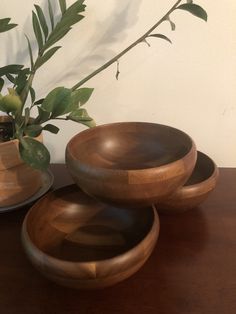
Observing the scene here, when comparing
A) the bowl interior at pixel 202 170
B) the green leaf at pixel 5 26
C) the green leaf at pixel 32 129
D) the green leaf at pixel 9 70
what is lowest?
the bowl interior at pixel 202 170

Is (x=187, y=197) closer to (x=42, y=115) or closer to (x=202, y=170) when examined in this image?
(x=202, y=170)

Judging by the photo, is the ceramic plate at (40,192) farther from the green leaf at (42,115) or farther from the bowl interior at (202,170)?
the bowl interior at (202,170)

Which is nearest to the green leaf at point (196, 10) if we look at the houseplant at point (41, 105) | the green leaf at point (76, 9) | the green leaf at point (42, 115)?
the houseplant at point (41, 105)

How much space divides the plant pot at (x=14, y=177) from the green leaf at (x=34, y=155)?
0.05 meters

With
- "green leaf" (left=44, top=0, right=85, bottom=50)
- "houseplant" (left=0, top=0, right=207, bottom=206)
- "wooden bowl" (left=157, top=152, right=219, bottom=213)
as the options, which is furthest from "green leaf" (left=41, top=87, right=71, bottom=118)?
"wooden bowl" (left=157, top=152, right=219, bottom=213)

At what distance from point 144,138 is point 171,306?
308 mm

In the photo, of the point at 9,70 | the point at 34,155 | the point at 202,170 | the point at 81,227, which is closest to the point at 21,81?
the point at 9,70

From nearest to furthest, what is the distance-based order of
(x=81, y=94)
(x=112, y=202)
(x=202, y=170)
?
1. (x=112, y=202)
2. (x=81, y=94)
3. (x=202, y=170)

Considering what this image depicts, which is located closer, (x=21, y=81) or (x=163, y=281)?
(x=163, y=281)

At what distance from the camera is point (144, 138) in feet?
2.03

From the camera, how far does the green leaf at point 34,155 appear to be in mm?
499

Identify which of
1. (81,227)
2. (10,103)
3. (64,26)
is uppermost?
(64,26)

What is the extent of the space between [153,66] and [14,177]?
0.38m

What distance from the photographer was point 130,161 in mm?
613
